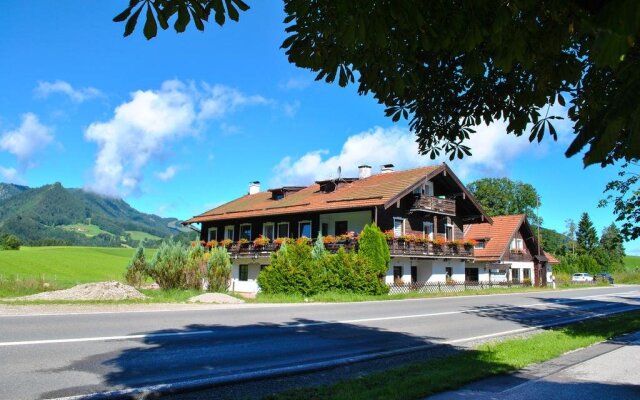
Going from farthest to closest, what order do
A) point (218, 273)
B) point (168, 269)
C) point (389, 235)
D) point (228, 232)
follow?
point (228, 232), point (389, 235), point (218, 273), point (168, 269)

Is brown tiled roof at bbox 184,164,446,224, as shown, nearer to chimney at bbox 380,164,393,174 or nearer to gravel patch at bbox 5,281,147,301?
chimney at bbox 380,164,393,174

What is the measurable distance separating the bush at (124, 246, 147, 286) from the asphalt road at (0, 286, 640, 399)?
11.0 metres

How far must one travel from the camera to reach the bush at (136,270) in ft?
83.5

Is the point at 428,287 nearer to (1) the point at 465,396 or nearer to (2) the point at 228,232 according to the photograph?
(2) the point at 228,232

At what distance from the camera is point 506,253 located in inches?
2023

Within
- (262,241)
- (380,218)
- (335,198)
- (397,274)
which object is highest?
(335,198)

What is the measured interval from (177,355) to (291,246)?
19576 mm

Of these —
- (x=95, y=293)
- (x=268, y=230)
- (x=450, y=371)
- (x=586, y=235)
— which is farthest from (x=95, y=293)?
(x=586, y=235)

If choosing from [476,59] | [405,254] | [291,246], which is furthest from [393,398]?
[405,254]

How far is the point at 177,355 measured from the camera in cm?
814

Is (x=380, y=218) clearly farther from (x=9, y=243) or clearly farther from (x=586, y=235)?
(x=586, y=235)

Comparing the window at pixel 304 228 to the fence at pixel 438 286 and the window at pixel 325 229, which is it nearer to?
the window at pixel 325 229

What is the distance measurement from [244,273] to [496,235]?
2709cm

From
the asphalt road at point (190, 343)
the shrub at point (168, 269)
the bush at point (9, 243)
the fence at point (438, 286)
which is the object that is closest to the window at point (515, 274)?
the fence at point (438, 286)
